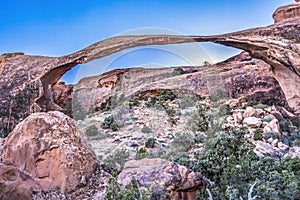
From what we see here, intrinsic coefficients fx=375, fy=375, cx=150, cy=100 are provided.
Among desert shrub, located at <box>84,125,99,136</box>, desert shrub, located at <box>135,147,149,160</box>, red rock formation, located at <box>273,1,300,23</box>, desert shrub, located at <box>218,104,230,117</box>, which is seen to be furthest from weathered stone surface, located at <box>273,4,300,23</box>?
desert shrub, located at <box>84,125,99,136</box>

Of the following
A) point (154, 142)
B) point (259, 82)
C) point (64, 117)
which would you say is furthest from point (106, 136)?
point (259, 82)

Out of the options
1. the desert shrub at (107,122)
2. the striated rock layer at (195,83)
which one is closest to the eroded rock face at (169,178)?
the desert shrub at (107,122)

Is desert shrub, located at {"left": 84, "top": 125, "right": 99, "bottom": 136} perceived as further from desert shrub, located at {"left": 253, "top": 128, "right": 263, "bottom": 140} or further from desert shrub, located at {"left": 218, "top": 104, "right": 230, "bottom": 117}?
desert shrub, located at {"left": 253, "top": 128, "right": 263, "bottom": 140}

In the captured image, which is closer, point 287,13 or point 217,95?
point 287,13

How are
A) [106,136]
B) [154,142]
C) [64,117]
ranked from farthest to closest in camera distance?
[106,136] < [154,142] < [64,117]

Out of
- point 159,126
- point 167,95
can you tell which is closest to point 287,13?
point 167,95

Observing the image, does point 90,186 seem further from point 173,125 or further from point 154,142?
point 173,125

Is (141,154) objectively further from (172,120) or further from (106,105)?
(106,105)
